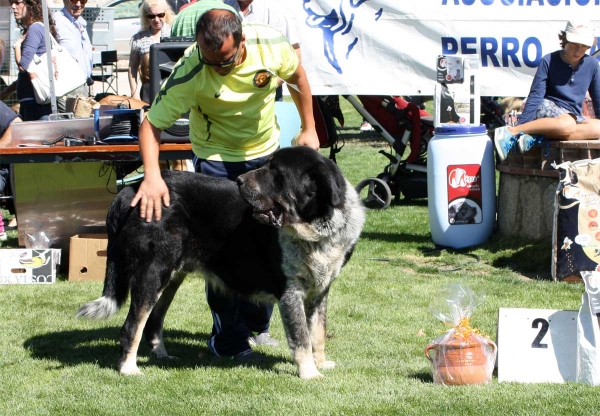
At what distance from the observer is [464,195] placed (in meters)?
7.45

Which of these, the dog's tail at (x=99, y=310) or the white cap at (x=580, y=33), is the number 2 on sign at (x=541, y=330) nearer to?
the dog's tail at (x=99, y=310)

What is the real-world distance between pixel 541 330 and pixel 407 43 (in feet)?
17.6

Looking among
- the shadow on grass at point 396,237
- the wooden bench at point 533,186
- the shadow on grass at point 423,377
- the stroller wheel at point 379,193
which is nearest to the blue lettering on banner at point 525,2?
the wooden bench at point 533,186

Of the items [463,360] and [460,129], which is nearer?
[463,360]

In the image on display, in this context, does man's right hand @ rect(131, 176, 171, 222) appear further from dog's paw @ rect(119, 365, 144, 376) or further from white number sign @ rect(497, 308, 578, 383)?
white number sign @ rect(497, 308, 578, 383)

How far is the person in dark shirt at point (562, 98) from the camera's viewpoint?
6.94 metres

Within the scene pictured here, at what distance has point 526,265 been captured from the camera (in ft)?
22.9

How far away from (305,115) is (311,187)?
662 mm

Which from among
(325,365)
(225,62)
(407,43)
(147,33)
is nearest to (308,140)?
(225,62)

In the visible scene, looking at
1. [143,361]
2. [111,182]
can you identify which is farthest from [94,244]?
[143,361]

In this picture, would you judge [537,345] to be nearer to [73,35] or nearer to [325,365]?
[325,365]

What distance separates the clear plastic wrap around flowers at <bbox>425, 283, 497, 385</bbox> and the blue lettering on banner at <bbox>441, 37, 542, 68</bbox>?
516cm

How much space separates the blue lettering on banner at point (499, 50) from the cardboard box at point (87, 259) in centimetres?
428

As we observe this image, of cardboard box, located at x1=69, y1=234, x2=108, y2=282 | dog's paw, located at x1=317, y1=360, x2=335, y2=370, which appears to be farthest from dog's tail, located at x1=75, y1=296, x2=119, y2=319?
cardboard box, located at x1=69, y1=234, x2=108, y2=282
